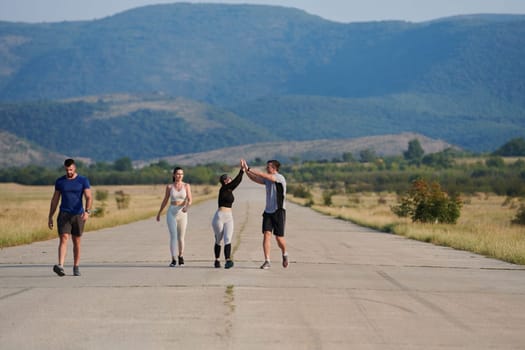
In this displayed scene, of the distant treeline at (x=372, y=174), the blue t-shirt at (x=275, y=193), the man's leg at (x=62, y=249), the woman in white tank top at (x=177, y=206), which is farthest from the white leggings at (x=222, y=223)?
the distant treeline at (x=372, y=174)

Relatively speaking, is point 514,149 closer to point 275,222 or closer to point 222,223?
point 275,222

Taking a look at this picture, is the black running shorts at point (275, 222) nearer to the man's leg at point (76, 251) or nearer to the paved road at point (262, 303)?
the paved road at point (262, 303)

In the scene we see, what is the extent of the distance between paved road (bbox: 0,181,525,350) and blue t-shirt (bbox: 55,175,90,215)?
1128mm

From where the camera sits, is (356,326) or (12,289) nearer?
(356,326)

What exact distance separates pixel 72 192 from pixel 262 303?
4978mm

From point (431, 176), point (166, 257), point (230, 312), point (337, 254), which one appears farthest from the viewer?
point (431, 176)

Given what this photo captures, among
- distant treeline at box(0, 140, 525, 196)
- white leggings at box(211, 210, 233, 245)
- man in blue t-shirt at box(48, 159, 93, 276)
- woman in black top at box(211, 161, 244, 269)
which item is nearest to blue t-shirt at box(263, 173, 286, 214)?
woman in black top at box(211, 161, 244, 269)

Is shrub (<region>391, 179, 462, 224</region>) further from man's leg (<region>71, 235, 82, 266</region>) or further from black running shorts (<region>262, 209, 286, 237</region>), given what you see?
man's leg (<region>71, 235, 82, 266</region>)

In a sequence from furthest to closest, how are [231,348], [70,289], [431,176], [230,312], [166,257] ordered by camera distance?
[431,176], [166,257], [70,289], [230,312], [231,348]

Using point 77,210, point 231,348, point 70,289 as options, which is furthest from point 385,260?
point 231,348

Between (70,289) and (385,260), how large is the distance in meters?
8.75

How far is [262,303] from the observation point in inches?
524

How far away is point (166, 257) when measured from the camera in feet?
70.3

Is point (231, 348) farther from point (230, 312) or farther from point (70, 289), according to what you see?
point (70, 289)
